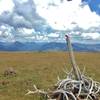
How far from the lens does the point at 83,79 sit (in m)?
19.9

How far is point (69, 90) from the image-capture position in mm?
19422

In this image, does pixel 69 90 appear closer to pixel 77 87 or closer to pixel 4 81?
pixel 77 87

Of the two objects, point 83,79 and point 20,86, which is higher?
point 83,79

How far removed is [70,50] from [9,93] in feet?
23.8

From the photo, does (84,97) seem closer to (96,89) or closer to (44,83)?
(96,89)

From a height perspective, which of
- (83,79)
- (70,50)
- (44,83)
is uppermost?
(70,50)

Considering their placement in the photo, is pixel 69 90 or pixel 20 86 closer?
pixel 69 90

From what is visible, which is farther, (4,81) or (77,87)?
(4,81)

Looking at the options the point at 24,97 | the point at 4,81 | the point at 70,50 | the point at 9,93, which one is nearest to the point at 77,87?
the point at 70,50

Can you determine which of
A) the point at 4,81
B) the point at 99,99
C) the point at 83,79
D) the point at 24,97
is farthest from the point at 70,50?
the point at 4,81

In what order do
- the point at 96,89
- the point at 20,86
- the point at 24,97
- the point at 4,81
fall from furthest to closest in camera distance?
the point at 4,81
the point at 20,86
the point at 24,97
the point at 96,89

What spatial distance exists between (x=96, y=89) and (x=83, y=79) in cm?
102

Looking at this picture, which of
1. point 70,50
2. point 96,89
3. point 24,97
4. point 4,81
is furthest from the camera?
point 4,81

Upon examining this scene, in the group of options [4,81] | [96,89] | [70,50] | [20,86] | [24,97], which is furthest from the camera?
[4,81]
